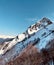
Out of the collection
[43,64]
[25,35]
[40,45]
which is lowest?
[43,64]

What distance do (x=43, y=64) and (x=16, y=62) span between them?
11.8 ft

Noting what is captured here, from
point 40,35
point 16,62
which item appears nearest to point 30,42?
point 40,35

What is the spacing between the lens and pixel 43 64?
26.2m

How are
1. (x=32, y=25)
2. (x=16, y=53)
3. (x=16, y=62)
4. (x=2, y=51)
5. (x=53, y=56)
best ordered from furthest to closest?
(x=32, y=25) < (x=2, y=51) < (x=16, y=53) < (x=16, y=62) < (x=53, y=56)

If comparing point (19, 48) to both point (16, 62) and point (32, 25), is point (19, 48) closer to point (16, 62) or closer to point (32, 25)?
point (16, 62)

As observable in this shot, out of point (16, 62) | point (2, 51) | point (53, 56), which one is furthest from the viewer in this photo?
point (2, 51)

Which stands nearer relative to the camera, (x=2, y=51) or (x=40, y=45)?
(x=40, y=45)

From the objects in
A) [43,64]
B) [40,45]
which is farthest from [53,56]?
[40,45]

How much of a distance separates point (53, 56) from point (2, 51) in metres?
12.8

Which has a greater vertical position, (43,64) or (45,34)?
(45,34)

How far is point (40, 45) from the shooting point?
95.0 ft

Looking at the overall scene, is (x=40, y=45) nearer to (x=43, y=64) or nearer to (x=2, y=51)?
(x=43, y=64)

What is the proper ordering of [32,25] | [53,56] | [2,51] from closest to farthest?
[53,56]
[2,51]
[32,25]

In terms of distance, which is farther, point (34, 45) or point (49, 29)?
point (49, 29)
